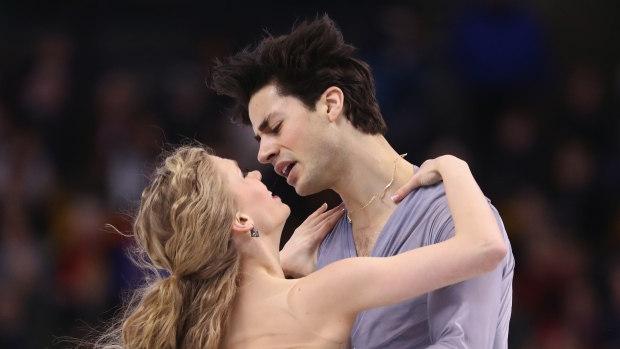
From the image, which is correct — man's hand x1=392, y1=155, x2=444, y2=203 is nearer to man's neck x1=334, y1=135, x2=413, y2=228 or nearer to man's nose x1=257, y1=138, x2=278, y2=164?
man's neck x1=334, y1=135, x2=413, y2=228

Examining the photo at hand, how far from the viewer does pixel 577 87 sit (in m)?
6.66

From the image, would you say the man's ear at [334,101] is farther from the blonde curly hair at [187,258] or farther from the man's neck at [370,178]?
the blonde curly hair at [187,258]

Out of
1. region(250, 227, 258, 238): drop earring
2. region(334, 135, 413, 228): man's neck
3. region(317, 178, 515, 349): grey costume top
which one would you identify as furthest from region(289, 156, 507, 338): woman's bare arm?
region(334, 135, 413, 228): man's neck

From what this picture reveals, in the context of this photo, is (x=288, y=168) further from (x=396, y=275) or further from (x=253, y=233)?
(x=396, y=275)

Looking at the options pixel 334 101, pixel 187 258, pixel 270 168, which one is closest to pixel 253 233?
pixel 187 258

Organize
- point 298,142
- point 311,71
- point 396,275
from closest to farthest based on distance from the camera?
point 396,275 → point 298,142 → point 311,71

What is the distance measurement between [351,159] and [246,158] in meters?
2.85

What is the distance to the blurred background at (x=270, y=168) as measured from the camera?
5871 millimetres

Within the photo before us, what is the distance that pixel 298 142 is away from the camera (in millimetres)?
3418

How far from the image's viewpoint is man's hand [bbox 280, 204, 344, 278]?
142 inches

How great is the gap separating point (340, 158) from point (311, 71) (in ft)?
1.17

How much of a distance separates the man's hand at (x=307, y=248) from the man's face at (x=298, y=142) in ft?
0.66

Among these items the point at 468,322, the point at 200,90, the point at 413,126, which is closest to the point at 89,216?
the point at 200,90

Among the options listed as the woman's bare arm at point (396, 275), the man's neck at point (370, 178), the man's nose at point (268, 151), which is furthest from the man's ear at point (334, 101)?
the woman's bare arm at point (396, 275)
